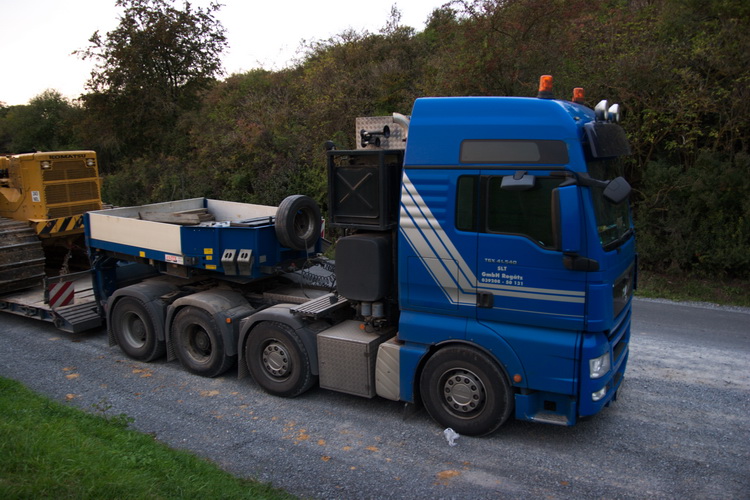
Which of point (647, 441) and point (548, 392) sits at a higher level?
point (548, 392)

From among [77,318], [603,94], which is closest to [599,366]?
[77,318]

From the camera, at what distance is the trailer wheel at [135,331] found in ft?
25.3

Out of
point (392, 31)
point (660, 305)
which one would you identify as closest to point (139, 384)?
point (660, 305)

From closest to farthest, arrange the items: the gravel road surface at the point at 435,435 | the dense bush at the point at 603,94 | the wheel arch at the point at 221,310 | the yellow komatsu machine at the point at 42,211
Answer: the gravel road surface at the point at 435,435, the wheel arch at the point at 221,310, the yellow komatsu machine at the point at 42,211, the dense bush at the point at 603,94

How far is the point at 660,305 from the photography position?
33.3 feet

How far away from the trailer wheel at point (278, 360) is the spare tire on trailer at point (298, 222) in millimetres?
1129

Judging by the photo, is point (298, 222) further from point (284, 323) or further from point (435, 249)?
point (435, 249)

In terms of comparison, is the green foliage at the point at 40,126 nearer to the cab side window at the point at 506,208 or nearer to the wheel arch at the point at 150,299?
the wheel arch at the point at 150,299

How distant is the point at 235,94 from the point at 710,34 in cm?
1640

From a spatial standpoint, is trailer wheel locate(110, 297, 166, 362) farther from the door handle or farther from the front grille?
the door handle

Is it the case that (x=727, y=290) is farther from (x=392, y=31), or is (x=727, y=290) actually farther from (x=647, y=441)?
(x=392, y=31)

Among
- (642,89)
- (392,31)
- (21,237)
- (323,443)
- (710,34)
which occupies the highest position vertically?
(392,31)

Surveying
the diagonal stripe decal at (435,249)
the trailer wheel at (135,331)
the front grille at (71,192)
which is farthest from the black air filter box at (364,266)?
the front grille at (71,192)

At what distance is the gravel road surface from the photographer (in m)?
4.77
